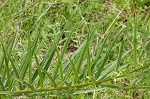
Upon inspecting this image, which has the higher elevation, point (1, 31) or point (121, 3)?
point (121, 3)

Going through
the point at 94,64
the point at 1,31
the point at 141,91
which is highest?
the point at 1,31

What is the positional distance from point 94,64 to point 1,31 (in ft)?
4.33

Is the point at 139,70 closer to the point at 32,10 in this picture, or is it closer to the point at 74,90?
the point at 74,90

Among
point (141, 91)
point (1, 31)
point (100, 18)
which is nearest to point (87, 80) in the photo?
point (141, 91)

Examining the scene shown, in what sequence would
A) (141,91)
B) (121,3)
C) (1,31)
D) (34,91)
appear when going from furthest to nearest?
(121,3), (1,31), (141,91), (34,91)

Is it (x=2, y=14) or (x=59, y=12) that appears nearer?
(x=2, y=14)

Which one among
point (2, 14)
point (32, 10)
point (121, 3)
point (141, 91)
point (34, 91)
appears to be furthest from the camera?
point (121, 3)

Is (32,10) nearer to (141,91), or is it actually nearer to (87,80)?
(141,91)

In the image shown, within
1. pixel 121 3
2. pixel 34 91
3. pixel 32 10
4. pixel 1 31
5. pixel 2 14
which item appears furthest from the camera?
pixel 121 3

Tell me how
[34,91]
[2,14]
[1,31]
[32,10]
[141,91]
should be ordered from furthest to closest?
1. [32,10]
2. [2,14]
3. [1,31]
4. [141,91]
5. [34,91]

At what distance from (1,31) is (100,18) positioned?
654 millimetres

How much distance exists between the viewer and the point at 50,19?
7.23 feet

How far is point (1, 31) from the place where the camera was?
1950 mm

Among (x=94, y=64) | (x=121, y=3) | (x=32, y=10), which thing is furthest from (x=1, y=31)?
(x=94, y=64)
